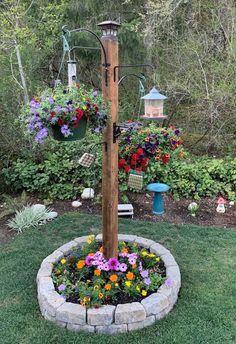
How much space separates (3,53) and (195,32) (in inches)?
125

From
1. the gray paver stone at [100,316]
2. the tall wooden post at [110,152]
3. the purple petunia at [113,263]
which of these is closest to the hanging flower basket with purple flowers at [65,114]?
the tall wooden post at [110,152]

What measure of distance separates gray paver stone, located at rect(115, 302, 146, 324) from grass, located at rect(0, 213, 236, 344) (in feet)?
0.30

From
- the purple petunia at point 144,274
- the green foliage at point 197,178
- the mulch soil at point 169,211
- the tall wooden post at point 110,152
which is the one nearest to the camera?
the tall wooden post at point 110,152

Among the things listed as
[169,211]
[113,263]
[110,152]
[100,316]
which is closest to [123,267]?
[113,263]

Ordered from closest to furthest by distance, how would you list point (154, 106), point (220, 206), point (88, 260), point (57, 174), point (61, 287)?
point (61, 287), point (88, 260), point (154, 106), point (220, 206), point (57, 174)

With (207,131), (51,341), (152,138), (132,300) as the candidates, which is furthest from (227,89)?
(51,341)

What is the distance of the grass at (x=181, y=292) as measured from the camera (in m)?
2.27

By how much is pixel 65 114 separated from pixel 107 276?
1308mm

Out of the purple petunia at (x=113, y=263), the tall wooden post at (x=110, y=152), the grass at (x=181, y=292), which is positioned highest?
the tall wooden post at (x=110, y=152)

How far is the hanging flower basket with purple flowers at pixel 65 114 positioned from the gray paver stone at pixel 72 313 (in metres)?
1.13

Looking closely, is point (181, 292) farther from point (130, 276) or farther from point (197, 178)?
point (197, 178)

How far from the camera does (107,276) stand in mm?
2619

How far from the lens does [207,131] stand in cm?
579

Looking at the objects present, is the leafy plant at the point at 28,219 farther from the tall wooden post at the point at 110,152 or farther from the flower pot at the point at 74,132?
the flower pot at the point at 74,132
